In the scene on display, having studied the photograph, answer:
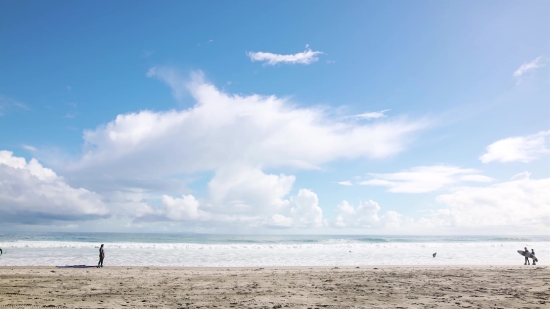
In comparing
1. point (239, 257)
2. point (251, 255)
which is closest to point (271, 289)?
point (239, 257)

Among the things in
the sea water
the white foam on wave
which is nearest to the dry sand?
the white foam on wave

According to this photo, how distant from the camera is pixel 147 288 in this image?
636 inches

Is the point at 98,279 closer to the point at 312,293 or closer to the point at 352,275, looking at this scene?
the point at 312,293

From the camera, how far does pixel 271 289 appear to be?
15.9 meters

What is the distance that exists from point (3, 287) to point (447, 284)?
22.4m

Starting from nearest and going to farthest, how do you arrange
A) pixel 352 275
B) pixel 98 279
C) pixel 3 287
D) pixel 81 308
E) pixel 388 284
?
pixel 81 308 < pixel 3 287 < pixel 388 284 < pixel 98 279 < pixel 352 275

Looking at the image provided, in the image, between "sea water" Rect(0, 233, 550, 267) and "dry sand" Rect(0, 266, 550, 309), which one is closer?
"dry sand" Rect(0, 266, 550, 309)

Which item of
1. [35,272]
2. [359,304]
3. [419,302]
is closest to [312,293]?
[359,304]

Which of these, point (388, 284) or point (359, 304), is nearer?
point (359, 304)

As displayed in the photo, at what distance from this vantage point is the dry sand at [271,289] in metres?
13.1

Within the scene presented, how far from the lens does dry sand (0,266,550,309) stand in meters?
13.1

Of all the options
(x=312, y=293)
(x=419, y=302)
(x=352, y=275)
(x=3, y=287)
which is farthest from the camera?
(x=352, y=275)

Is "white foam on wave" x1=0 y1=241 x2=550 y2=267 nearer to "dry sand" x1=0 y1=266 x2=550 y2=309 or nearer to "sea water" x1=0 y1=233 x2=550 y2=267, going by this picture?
"sea water" x1=0 y1=233 x2=550 y2=267

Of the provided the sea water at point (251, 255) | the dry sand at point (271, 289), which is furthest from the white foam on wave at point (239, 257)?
the dry sand at point (271, 289)
